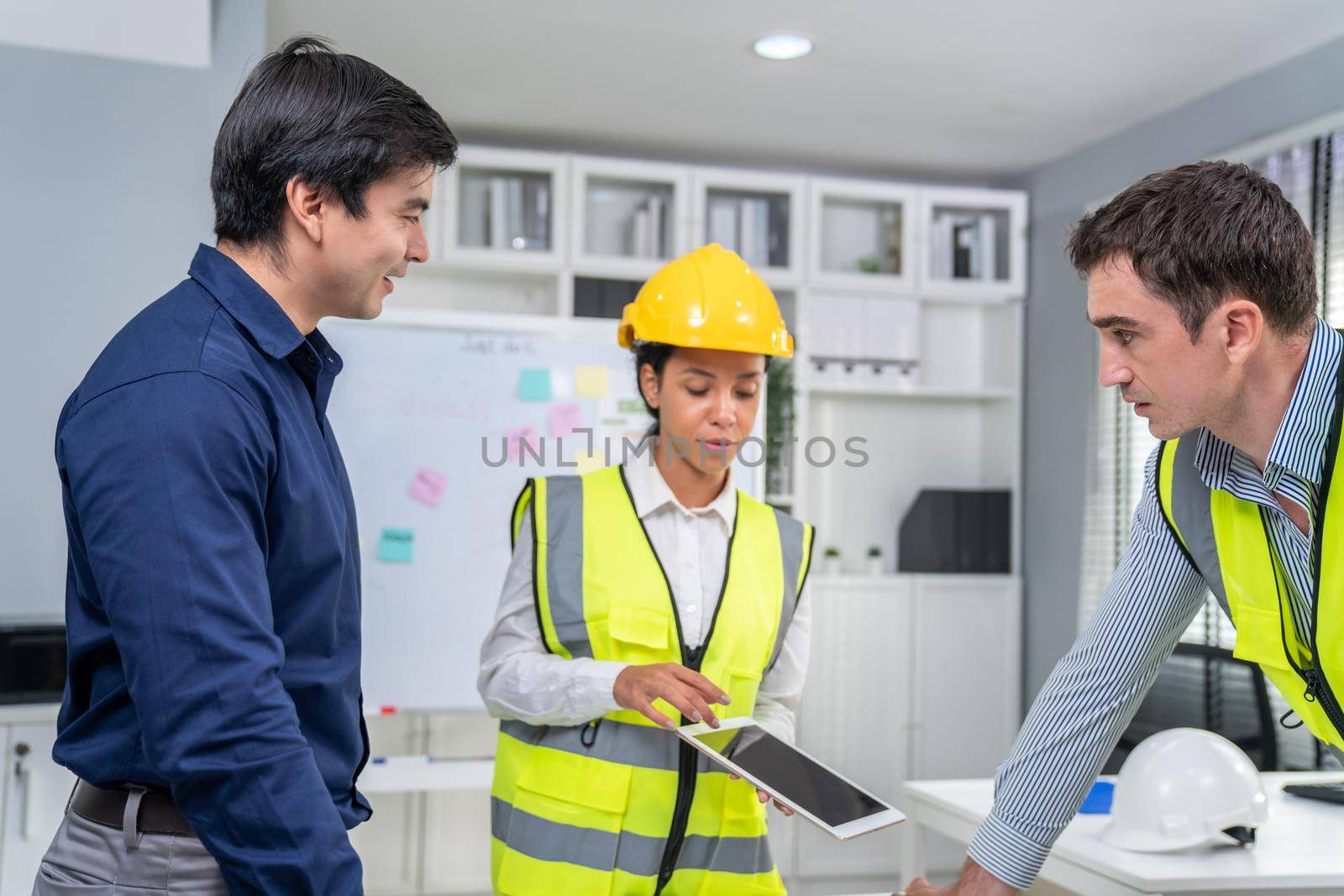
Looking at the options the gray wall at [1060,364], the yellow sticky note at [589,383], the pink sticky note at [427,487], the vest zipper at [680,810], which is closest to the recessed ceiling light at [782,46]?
the yellow sticky note at [589,383]

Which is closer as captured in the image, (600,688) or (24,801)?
(600,688)

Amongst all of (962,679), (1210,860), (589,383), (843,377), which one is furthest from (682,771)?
(962,679)

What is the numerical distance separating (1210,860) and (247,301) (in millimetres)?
1798

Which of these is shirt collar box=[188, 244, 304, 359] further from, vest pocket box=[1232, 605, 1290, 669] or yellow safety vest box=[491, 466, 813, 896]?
vest pocket box=[1232, 605, 1290, 669]

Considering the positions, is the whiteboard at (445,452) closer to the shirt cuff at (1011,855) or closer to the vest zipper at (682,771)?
the vest zipper at (682,771)

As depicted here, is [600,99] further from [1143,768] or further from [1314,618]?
[1314,618]

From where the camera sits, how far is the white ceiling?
334 cm

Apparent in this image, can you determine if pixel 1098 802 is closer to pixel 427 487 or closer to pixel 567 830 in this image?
pixel 567 830

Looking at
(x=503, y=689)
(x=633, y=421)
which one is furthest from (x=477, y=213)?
(x=503, y=689)

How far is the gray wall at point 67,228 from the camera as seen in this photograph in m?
2.82

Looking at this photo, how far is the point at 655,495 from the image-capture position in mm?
1709

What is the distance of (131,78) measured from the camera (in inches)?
113

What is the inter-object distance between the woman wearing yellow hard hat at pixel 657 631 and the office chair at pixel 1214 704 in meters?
1.82

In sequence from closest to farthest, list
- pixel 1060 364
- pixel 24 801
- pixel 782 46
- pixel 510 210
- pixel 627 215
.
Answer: pixel 24 801 < pixel 782 46 < pixel 510 210 < pixel 627 215 < pixel 1060 364
